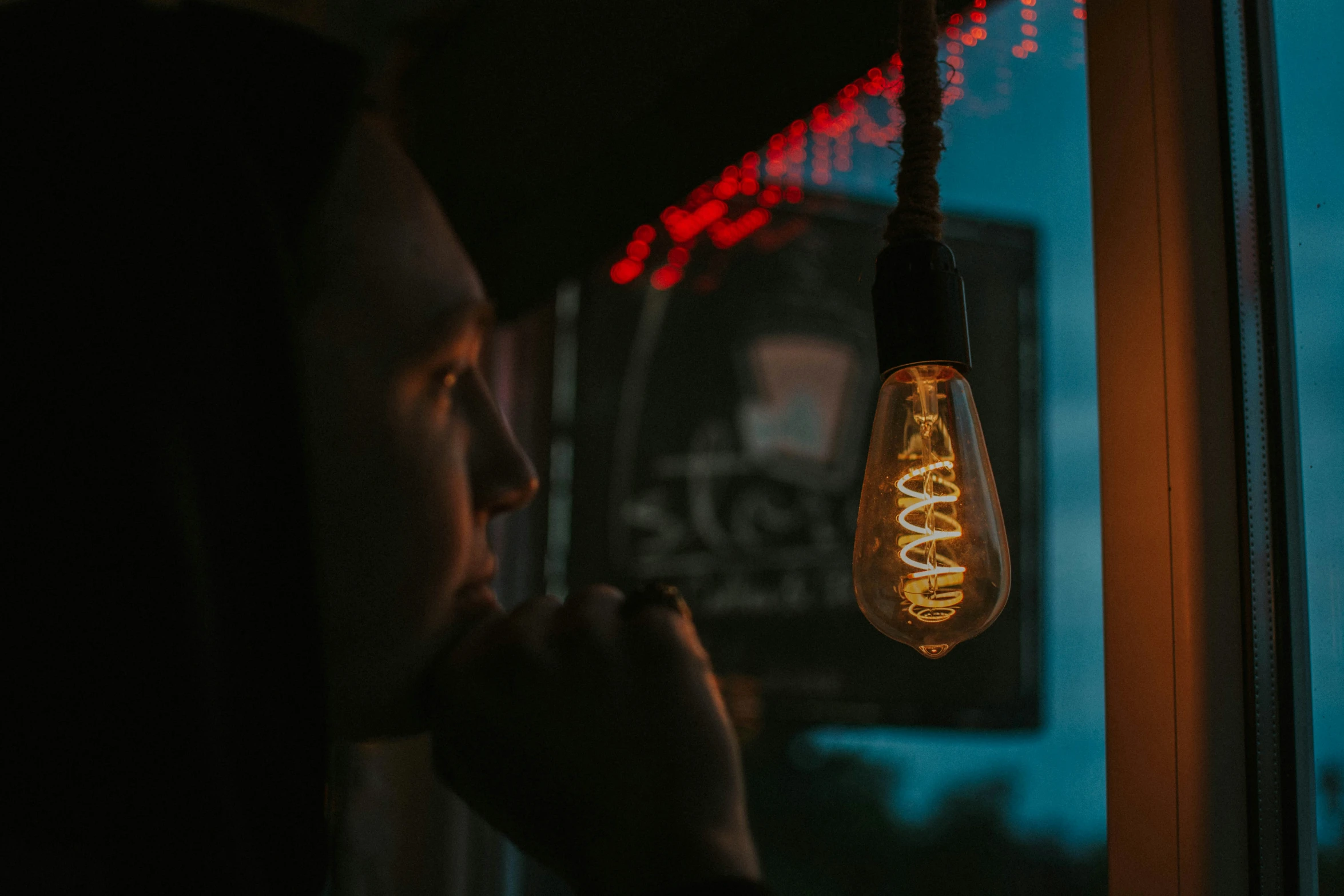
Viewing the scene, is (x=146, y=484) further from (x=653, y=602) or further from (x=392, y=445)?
(x=653, y=602)

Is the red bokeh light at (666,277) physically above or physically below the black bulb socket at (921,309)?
above

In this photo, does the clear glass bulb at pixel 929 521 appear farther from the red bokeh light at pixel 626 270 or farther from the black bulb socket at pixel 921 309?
the red bokeh light at pixel 626 270

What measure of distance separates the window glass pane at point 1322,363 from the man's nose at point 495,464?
51 centimetres

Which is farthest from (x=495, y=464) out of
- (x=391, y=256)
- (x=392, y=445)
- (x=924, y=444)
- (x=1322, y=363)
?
(x=1322, y=363)

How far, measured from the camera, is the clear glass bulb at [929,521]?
375 mm

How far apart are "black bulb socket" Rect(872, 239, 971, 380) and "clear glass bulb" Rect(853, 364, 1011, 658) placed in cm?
2

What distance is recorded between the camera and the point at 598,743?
596 millimetres

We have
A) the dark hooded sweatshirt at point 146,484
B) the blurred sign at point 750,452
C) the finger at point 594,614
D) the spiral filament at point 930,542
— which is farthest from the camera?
the blurred sign at point 750,452

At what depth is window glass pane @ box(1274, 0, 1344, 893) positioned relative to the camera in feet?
1.50

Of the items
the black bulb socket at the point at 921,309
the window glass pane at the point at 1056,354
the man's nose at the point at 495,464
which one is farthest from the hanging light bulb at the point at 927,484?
the man's nose at the point at 495,464

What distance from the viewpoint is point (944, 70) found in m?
0.70

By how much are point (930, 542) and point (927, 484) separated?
0.03m

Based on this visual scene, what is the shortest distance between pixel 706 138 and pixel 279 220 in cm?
40

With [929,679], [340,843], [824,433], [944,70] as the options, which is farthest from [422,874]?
[944,70]
